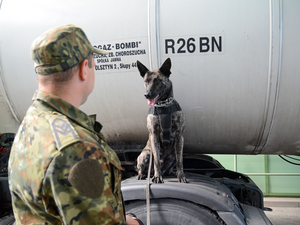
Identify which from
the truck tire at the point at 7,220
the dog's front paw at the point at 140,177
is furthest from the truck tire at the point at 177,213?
the truck tire at the point at 7,220

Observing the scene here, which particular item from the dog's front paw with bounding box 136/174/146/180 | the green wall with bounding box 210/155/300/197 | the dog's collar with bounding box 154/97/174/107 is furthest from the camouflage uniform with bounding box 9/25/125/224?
the green wall with bounding box 210/155/300/197

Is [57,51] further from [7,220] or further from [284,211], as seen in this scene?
[284,211]

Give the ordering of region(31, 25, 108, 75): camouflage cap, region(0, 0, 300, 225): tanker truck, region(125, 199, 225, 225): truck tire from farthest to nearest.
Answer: region(0, 0, 300, 225): tanker truck < region(125, 199, 225, 225): truck tire < region(31, 25, 108, 75): camouflage cap

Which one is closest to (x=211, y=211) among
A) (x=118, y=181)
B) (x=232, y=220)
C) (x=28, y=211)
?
(x=232, y=220)

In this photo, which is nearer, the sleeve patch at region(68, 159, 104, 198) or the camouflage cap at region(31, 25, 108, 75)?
the sleeve patch at region(68, 159, 104, 198)

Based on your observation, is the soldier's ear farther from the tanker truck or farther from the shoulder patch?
the tanker truck

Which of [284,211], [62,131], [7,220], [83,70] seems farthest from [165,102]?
[284,211]

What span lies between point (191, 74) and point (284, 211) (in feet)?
15.6

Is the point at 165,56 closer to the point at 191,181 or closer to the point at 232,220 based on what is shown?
the point at 191,181

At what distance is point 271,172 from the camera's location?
22.5 ft

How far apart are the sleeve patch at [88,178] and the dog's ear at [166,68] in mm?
1520

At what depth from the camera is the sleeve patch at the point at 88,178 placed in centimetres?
86

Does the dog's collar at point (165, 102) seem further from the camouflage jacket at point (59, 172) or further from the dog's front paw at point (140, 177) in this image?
the camouflage jacket at point (59, 172)

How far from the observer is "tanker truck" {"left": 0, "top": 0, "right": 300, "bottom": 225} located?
93.5 inches
